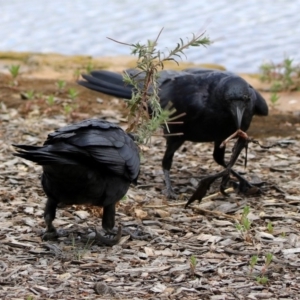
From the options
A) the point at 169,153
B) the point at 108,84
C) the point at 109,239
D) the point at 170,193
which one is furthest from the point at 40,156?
the point at 108,84

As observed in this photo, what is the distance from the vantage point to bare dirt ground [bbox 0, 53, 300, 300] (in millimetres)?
4426

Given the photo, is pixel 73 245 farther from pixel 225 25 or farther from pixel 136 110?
pixel 225 25

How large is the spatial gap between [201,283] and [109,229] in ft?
3.17

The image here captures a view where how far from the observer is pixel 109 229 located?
17.3ft

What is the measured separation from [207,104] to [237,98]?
0.31m

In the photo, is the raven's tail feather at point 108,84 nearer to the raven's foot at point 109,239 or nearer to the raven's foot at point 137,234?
the raven's foot at point 137,234

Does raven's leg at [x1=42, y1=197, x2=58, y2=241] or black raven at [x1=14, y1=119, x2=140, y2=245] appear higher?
black raven at [x1=14, y1=119, x2=140, y2=245]

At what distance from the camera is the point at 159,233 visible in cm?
548

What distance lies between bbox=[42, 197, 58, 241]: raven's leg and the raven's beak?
5.78 feet

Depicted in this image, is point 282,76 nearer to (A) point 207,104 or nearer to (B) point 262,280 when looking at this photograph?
(A) point 207,104

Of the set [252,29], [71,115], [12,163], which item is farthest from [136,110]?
[252,29]

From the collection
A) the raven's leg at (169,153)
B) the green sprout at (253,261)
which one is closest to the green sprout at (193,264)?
the green sprout at (253,261)

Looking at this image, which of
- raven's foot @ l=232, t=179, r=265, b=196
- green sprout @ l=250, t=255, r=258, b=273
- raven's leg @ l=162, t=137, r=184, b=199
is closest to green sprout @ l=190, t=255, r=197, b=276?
green sprout @ l=250, t=255, r=258, b=273

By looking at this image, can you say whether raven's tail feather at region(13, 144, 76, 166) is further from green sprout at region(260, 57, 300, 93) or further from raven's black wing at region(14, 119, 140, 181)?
green sprout at region(260, 57, 300, 93)
